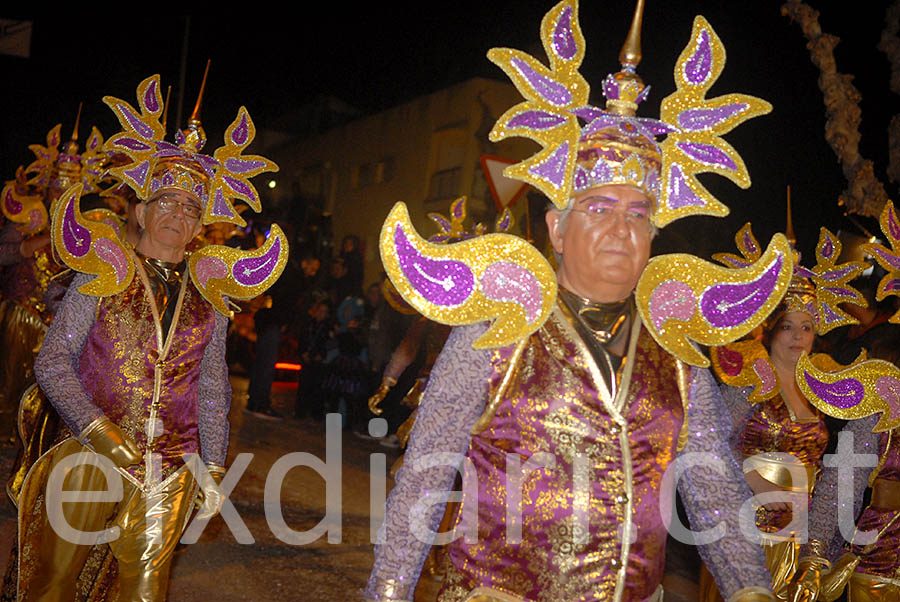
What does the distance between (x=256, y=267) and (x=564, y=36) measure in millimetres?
2218

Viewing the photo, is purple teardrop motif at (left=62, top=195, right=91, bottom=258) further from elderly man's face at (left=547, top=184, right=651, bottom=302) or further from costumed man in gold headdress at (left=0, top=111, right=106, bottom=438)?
costumed man in gold headdress at (left=0, top=111, right=106, bottom=438)

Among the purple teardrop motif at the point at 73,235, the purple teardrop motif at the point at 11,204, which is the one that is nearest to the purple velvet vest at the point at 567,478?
the purple teardrop motif at the point at 73,235

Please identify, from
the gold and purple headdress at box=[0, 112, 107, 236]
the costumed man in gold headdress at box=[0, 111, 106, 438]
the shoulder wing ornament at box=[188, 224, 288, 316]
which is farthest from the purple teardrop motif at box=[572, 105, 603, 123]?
the gold and purple headdress at box=[0, 112, 107, 236]

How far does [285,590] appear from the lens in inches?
212

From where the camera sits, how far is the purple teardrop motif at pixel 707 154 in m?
2.46

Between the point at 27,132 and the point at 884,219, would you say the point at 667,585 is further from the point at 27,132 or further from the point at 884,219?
the point at 27,132

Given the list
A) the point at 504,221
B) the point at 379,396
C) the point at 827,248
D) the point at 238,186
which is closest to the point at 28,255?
the point at 379,396

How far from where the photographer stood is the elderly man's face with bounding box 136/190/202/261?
157 inches

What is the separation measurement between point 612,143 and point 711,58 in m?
0.38

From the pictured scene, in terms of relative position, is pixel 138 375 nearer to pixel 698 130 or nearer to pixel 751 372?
pixel 698 130

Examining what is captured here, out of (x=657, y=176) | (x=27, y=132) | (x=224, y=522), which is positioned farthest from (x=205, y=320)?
(x=27, y=132)

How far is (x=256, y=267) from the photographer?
4.21 meters

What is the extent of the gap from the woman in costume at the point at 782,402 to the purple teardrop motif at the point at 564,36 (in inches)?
107

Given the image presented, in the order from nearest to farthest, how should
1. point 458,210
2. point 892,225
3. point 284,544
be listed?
point 892,225
point 284,544
point 458,210
